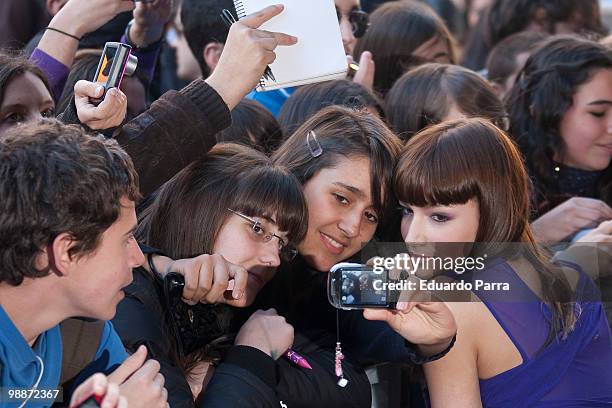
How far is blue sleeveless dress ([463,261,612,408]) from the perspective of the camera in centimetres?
248

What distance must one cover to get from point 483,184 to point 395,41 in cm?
179

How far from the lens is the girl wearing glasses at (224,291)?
2.34 m

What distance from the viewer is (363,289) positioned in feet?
7.40

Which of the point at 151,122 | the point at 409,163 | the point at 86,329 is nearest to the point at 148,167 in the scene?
the point at 151,122

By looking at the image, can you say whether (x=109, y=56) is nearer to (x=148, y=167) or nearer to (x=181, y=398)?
(x=148, y=167)

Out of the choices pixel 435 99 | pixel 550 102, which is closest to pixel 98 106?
pixel 435 99

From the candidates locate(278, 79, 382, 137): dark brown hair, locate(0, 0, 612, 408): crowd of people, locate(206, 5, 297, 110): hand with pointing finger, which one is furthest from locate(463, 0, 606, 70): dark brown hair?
locate(206, 5, 297, 110): hand with pointing finger

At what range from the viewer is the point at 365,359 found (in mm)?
2805

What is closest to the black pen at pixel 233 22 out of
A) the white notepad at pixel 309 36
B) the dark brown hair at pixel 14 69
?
the white notepad at pixel 309 36

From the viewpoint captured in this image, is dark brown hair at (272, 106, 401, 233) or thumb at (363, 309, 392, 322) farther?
dark brown hair at (272, 106, 401, 233)

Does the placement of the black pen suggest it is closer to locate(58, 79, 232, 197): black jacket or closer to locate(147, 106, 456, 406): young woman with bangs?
A: locate(58, 79, 232, 197): black jacket

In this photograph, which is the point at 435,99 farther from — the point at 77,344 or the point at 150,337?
the point at 77,344

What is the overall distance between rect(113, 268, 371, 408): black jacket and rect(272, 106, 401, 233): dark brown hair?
619mm

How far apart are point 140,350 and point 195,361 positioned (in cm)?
48
